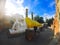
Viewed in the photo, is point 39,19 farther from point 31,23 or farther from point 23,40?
point 23,40

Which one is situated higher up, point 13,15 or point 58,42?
point 13,15

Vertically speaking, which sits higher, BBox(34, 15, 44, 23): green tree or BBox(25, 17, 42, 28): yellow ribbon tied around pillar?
BBox(34, 15, 44, 23): green tree

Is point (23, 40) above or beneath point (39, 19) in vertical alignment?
beneath

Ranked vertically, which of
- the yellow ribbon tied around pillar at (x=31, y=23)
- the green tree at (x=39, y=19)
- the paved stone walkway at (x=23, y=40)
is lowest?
the paved stone walkway at (x=23, y=40)

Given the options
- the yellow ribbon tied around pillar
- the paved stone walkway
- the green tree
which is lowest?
the paved stone walkway

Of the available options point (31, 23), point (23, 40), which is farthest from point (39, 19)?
point (23, 40)

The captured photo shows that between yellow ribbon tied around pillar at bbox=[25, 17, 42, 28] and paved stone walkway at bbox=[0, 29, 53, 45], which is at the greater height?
yellow ribbon tied around pillar at bbox=[25, 17, 42, 28]

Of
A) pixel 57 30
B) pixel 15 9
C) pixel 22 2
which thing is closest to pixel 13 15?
pixel 15 9

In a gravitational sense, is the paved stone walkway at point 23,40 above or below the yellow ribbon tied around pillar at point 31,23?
below

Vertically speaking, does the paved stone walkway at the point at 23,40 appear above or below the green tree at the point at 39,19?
below

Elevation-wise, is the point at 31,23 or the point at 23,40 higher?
the point at 31,23

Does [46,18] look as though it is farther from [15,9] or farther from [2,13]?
[2,13]

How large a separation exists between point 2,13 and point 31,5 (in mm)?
335

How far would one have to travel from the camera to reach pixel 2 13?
4.37ft
